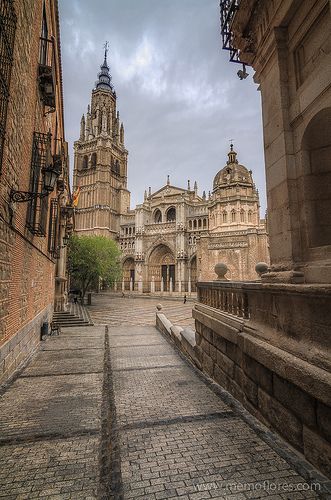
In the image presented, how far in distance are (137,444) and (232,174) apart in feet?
119

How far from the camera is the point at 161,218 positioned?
4869 centimetres

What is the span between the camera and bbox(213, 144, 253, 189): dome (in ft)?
114

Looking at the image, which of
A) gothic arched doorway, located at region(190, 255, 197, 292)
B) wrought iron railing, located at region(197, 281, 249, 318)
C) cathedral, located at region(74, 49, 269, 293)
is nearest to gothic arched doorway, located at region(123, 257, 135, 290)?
cathedral, located at region(74, 49, 269, 293)

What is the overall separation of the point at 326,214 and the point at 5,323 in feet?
18.6

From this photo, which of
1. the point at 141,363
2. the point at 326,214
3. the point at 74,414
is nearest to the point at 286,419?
the point at 326,214

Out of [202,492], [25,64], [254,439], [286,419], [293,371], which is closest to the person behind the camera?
[202,492]

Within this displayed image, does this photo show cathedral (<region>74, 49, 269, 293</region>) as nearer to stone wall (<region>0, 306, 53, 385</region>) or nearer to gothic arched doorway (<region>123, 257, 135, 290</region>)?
gothic arched doorway (<region>123, 257, 135, 290</region>)

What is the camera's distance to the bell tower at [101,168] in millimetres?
49938

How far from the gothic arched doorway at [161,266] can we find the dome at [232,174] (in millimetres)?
15614

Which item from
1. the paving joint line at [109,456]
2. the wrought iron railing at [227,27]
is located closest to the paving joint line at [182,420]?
the paving joint line at [109,456]

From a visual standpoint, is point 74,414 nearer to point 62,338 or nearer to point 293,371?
point 293,371

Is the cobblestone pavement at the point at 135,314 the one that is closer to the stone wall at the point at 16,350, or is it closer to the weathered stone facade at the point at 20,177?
the stone wall at the point at 16,350

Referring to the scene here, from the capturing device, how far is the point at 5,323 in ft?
15.2

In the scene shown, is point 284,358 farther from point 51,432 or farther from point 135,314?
point 135,314
